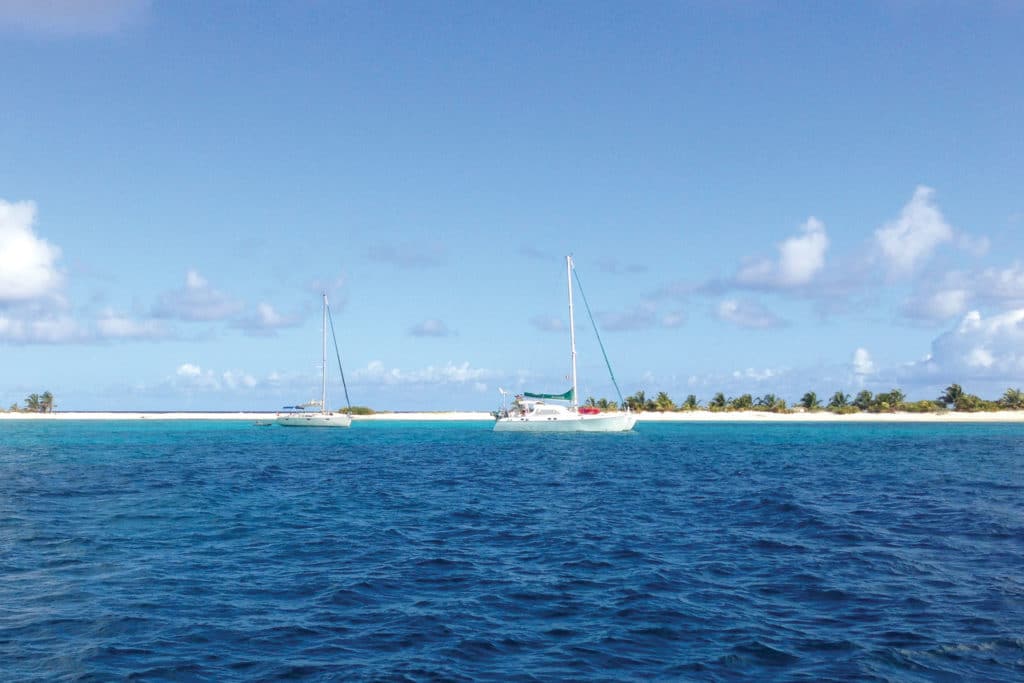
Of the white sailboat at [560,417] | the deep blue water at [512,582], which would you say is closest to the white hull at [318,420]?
the white sailboat at [560,417]

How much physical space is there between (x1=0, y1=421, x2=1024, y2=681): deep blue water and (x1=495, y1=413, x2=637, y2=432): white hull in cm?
5805

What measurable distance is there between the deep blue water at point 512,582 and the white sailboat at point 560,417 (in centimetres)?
5850

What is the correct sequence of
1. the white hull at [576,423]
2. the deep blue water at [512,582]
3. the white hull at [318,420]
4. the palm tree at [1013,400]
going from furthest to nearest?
the palm tree at [1013,400] < the white hull at [318,420] < the white hull at [576,423] < the deep blue water at [512,582]

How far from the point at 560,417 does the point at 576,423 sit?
7.62ft

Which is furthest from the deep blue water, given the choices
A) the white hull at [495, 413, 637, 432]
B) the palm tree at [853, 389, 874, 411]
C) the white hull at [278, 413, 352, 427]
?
the palm tree at [853, 389, 874, 411]

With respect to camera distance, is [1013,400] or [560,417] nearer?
[560,417]

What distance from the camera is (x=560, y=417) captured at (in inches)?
3900

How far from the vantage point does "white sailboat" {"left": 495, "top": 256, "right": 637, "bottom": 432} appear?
98188mm

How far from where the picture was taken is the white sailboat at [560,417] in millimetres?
98188

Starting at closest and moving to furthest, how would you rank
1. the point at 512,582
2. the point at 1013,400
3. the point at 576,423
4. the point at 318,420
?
the point at 512,582 < the point at 576,423 < the point at 318,420 < the point at 1013,400

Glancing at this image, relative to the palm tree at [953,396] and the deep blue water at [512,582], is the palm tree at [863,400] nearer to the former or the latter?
the palm tree at [953,396]

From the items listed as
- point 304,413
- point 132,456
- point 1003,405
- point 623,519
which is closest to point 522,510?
point 623,519

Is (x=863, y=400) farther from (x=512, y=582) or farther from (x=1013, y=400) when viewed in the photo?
(x=512, y=582)

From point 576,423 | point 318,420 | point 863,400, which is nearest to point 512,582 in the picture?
point 576,423
